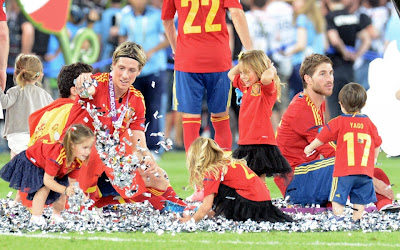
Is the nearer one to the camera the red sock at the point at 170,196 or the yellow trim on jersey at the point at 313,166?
the red sock at the point at 170,196

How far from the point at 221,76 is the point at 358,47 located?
6120mm

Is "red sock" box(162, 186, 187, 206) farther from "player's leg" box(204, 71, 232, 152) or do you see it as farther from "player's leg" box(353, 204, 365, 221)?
"player's leg" box(353, 204, 365, 221)

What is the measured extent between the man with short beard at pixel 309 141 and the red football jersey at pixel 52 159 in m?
2.00

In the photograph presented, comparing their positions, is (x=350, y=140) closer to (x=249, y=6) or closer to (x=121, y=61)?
(x=121, y=61)

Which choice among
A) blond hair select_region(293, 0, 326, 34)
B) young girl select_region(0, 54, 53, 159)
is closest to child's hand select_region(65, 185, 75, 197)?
young girl select_region(0, 54, 53, 159)

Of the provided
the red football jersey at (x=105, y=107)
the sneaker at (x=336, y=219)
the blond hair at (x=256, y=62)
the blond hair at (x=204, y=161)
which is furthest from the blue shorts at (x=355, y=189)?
the red football jersey at (x=105, y=107)

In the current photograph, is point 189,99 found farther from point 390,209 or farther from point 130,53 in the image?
point 390,209

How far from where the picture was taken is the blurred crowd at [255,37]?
13.2m

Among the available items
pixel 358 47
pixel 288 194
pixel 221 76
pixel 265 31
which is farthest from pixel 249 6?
pixel 288 194

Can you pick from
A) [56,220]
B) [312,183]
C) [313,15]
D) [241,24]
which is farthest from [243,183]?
[313,15]

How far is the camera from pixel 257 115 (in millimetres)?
7258

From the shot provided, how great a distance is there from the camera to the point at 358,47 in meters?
13.8

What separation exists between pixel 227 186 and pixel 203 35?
2221 millimetres

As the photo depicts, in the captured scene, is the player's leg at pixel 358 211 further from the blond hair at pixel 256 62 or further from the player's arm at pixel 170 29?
the player's arm at pixel 170 29
